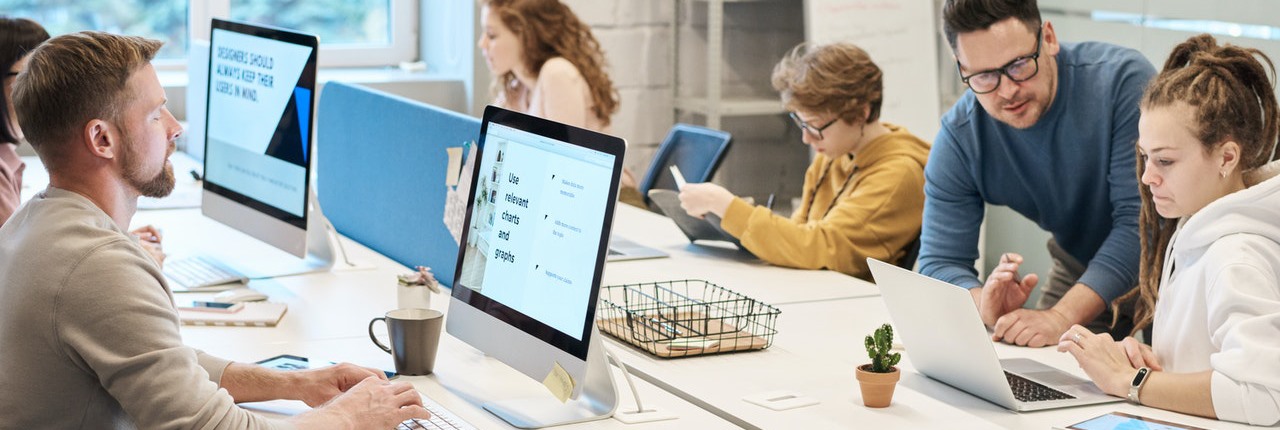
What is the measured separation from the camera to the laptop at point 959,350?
1655 mm

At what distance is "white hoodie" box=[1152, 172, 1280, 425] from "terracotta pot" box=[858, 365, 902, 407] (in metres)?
0.38

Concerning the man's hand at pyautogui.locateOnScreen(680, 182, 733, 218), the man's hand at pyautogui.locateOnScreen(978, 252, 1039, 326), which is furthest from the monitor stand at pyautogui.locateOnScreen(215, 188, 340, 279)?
the man's hand at pyautogui.locateOnScreen(978, 252, 1039, 326)

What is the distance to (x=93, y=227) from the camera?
139 cm

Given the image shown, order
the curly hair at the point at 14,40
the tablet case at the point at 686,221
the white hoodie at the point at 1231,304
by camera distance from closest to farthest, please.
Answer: the white hoodie at the point at 1231,304 < the curly hair at the point at 14,40 < the tablet case at the point at 686,221

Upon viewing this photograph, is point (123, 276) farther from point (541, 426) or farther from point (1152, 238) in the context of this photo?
point (1152, 238)

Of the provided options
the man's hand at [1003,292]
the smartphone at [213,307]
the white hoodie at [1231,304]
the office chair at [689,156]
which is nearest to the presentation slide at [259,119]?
the smartphone at [213,307]

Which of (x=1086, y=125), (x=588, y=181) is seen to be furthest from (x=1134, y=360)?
(x=588, y=181)

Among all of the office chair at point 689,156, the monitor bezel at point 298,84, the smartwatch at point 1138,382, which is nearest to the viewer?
the smartwatch at point 1138,382

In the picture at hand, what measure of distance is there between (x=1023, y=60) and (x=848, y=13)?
6.71ft

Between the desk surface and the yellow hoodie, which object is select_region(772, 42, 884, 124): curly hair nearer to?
the yellow hoodie

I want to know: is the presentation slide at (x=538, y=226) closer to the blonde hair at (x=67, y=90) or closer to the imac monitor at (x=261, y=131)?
the blonde hair at (x=67, y=90)

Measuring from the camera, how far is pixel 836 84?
2.72 meters

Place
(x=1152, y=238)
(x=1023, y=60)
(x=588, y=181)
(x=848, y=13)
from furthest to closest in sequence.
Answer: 1. (x=848, y=13)
2. (x=1023, y=60)
3. (x=1152, y=238)
4. (x=588, y=181)

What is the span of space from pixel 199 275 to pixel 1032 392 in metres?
1.52
